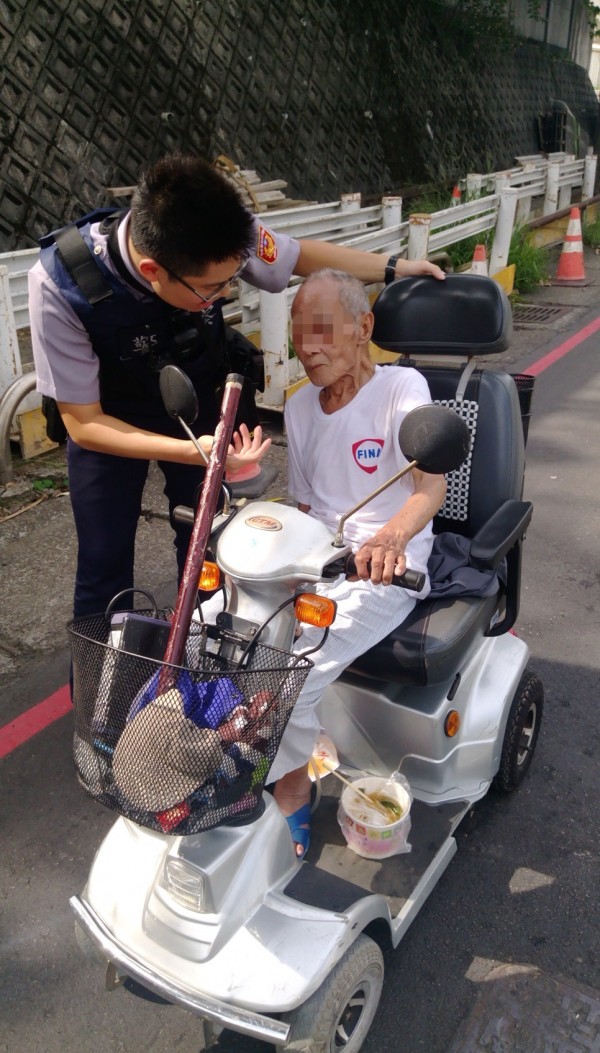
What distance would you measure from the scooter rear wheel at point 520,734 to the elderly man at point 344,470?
0.51 m

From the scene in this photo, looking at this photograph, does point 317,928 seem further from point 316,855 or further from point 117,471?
point 117,471

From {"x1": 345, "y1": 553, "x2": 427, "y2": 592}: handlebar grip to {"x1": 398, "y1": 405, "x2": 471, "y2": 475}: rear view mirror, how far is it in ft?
0.69

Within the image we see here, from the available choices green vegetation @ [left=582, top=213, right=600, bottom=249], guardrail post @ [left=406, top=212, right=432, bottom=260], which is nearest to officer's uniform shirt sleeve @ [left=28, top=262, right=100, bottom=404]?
guardrail post @ [left=406, top=212, right=432, bottom=260]

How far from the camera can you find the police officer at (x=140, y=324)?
1.91 metres

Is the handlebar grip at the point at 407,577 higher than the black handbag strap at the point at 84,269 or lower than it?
lower

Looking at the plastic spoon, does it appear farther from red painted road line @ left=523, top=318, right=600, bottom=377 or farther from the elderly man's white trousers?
red painted road line @ left=523, top=318, right=600, bottom=377

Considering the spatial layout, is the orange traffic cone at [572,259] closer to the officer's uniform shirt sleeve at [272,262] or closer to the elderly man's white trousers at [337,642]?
the officer's uniform shirt sleeve at [272,262]

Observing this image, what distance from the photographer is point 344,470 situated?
7.96 feet

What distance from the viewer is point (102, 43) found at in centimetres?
852

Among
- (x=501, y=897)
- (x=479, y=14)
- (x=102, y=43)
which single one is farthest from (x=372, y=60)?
(x=501, y=897)

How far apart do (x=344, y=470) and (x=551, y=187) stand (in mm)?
10033

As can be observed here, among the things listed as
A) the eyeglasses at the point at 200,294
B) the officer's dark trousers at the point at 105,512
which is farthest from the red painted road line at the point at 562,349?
the eyeglasses at the point at 200,294

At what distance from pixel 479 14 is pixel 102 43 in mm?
9616

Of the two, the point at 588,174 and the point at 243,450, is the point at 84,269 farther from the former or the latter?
the point at 588,174
